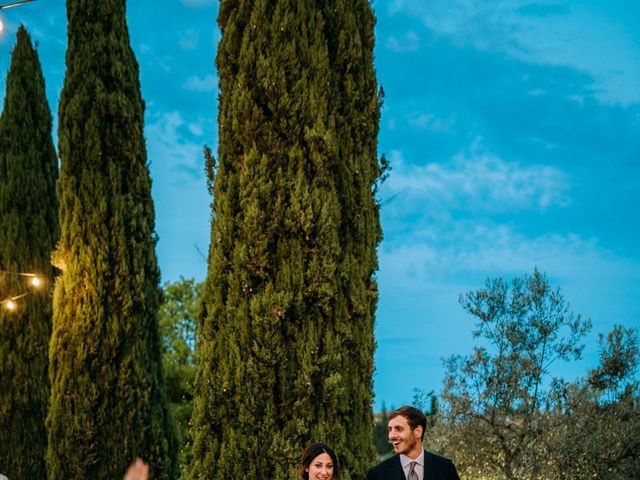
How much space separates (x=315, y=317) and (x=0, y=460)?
9814 mm

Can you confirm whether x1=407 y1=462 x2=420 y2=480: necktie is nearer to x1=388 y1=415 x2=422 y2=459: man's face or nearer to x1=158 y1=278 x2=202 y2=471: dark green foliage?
x1=388 y1=415 x2=422 y2=459: man's face

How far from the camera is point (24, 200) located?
15.3 metres

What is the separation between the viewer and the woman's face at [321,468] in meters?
4.96

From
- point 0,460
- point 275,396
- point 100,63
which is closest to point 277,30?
point 275,396

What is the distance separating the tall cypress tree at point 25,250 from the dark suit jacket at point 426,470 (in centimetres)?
1104

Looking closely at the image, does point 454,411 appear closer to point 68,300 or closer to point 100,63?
point 68,300

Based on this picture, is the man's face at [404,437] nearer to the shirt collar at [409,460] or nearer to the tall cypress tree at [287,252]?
the shirt collar at [409,460]

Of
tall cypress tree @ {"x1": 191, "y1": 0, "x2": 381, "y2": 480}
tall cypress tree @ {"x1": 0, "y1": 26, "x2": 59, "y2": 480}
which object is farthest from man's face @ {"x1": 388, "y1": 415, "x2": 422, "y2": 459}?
tall cypress tree @ {"x1": 0, "y1": 26, "x2": 59, "y2": 480}

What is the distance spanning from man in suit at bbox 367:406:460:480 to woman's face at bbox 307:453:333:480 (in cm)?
39

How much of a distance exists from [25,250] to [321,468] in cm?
1175

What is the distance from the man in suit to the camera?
17.1ft

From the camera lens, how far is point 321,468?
4.96 m

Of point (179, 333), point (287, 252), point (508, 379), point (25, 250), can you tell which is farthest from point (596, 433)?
point (179, 333)

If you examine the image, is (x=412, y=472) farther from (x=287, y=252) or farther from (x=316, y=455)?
(x=287, y=252)
